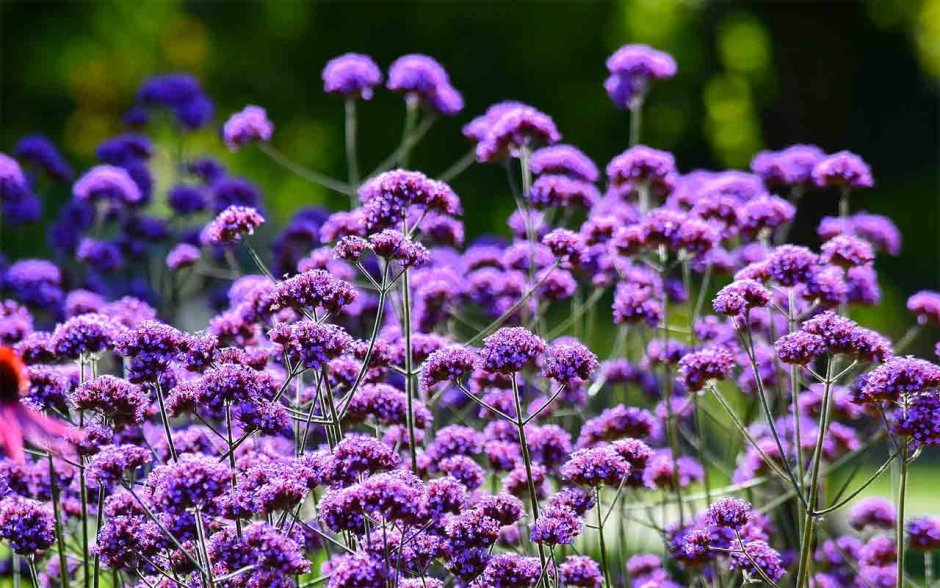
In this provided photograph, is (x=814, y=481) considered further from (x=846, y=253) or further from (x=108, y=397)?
(x=108, y=397)

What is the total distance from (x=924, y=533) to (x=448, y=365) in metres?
2.40

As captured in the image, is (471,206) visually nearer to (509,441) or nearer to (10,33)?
(10,33)

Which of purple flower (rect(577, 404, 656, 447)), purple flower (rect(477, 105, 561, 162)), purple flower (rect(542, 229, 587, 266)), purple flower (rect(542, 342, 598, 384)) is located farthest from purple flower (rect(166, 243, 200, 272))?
purple flower (rect(542, 342, 598, 384))

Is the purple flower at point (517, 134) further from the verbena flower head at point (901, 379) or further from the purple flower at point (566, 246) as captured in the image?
the verbena flower head at point (901, 379)

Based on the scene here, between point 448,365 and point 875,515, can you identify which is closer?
point 448,365

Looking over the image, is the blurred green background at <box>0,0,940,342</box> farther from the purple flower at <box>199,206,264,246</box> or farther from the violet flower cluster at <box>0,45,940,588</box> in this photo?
the purple flower at <box>199,206,264,246</box>

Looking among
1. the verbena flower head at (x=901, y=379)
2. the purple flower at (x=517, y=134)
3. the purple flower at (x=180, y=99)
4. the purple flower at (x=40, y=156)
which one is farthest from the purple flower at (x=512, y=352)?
the purple flower at (x=180, y=99)

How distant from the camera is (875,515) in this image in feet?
18.2

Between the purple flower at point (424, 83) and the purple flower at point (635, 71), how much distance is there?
95 centimetres

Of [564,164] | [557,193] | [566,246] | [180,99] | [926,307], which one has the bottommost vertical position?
[926,307]

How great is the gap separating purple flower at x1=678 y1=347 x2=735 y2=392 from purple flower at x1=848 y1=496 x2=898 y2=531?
1808 mm

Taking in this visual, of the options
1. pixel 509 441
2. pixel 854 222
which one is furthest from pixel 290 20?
pixel 509 441

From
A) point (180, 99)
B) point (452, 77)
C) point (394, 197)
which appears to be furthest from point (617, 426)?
point (452, 77)

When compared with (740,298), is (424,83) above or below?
above
